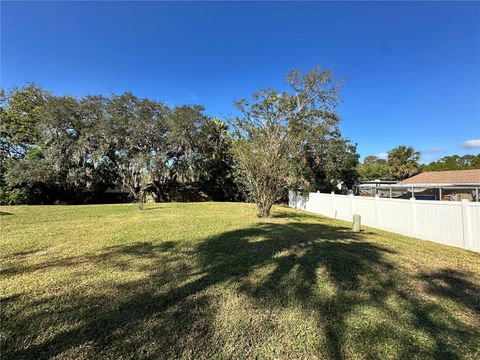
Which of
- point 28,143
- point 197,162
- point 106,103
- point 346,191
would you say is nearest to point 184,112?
point 197,162

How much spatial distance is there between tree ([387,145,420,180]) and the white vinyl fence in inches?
1072

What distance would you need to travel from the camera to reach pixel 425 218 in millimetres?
7691

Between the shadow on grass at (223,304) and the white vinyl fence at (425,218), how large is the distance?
9.12ft

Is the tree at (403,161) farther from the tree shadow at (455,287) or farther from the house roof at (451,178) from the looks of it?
the tree shadow at (455,287)

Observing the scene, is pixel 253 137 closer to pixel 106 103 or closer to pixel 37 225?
pixel 37 225

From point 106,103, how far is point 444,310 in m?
24.2

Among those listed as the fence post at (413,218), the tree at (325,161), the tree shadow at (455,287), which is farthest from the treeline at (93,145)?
the tree shadow at (455,287)

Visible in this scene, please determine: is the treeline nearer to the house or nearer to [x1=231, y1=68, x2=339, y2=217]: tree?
[x1=231, y1=68, x2=339, y2=217]: tree

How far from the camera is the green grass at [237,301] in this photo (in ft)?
7.68

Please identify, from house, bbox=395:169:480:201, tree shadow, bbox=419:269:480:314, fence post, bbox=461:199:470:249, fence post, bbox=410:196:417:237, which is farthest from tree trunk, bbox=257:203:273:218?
house, bbox=395:169:480:201

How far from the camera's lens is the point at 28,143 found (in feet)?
72.9

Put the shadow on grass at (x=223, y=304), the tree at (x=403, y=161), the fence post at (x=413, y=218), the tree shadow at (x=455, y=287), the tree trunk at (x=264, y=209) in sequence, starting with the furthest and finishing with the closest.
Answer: the tree at (x=403, y=161)
the tree trunk at (x=264, y=209)
the fence post at (x=413, y=218)
the tree shadow at (x=455, y=287)
the shadow on grass at (x=223, y=304)

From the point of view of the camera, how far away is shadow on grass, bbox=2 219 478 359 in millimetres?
2322

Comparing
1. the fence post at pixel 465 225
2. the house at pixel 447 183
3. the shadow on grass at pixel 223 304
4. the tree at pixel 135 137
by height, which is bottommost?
the shadow on grass at pixel 223 304
